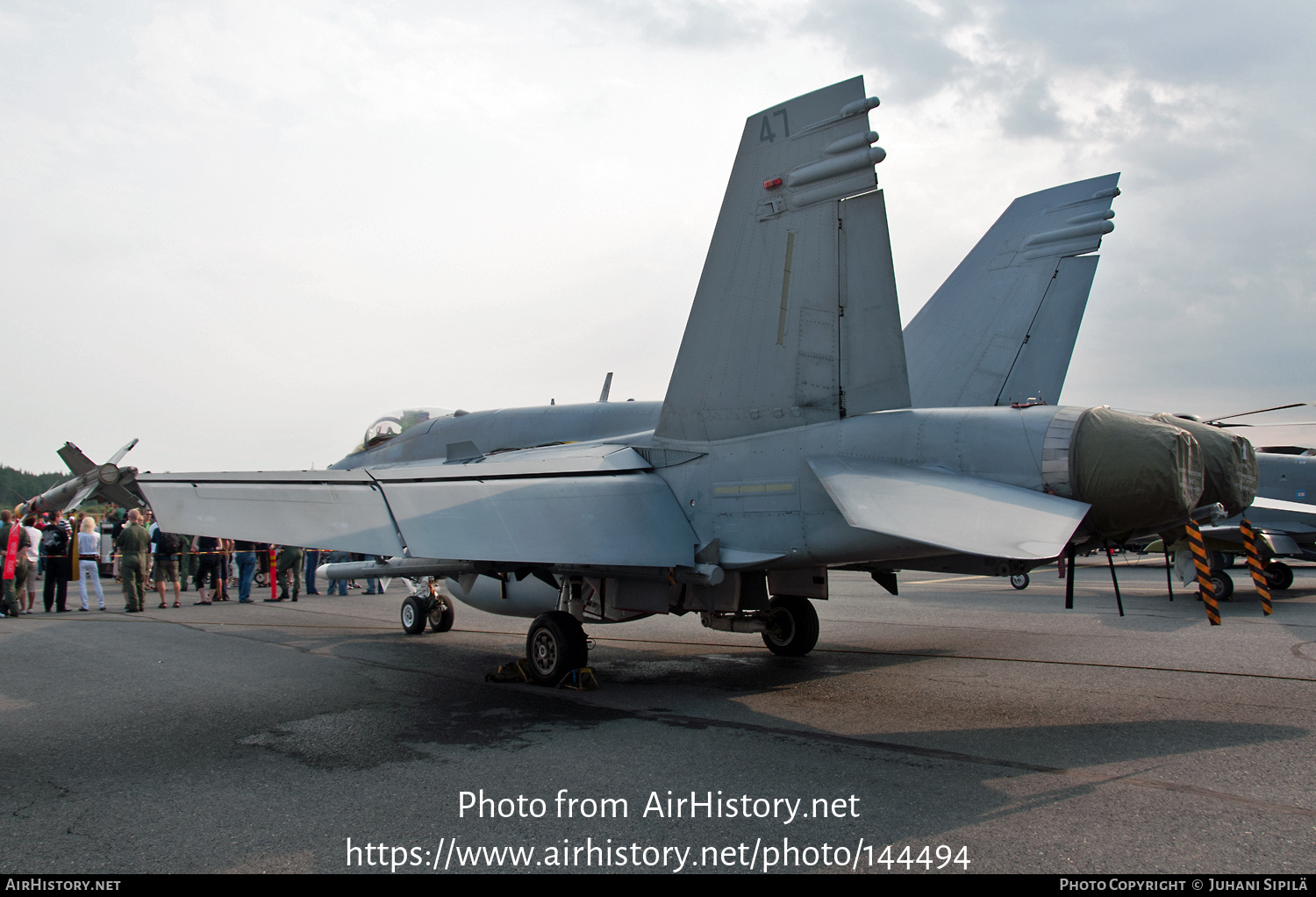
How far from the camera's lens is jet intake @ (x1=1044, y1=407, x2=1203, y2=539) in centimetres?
485

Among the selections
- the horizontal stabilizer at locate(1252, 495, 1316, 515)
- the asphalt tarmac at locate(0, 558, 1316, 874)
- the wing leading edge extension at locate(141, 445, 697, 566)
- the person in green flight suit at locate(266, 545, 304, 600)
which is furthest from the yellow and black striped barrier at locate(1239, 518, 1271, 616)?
the person in green flight suit at locate(266, 545, 304, 600)

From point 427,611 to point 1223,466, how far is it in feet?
31.3

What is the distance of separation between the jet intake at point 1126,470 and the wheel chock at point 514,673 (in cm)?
484

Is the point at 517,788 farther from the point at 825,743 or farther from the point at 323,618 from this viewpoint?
the point at 323,618

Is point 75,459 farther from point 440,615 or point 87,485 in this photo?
point 440,615

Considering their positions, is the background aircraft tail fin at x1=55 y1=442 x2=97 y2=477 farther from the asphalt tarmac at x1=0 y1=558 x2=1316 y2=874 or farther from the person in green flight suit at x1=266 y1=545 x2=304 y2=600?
the asphalt tarmac at x1=0 y1=558 x2=1316 y2=874

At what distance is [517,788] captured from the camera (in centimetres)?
435

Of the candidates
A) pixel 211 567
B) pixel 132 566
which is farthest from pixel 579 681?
pixel 211 567

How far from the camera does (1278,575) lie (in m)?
14.8

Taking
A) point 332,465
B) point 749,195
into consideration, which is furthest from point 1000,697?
point 332,465

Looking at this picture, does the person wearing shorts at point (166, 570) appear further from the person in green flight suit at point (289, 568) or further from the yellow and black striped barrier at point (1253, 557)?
the yellow and black striped barrier at point (1253, 557)

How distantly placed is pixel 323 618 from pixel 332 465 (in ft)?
10.7

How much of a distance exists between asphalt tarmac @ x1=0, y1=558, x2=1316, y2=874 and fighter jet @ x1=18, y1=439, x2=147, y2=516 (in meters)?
19.6

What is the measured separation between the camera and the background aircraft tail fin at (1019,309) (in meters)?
8.57
